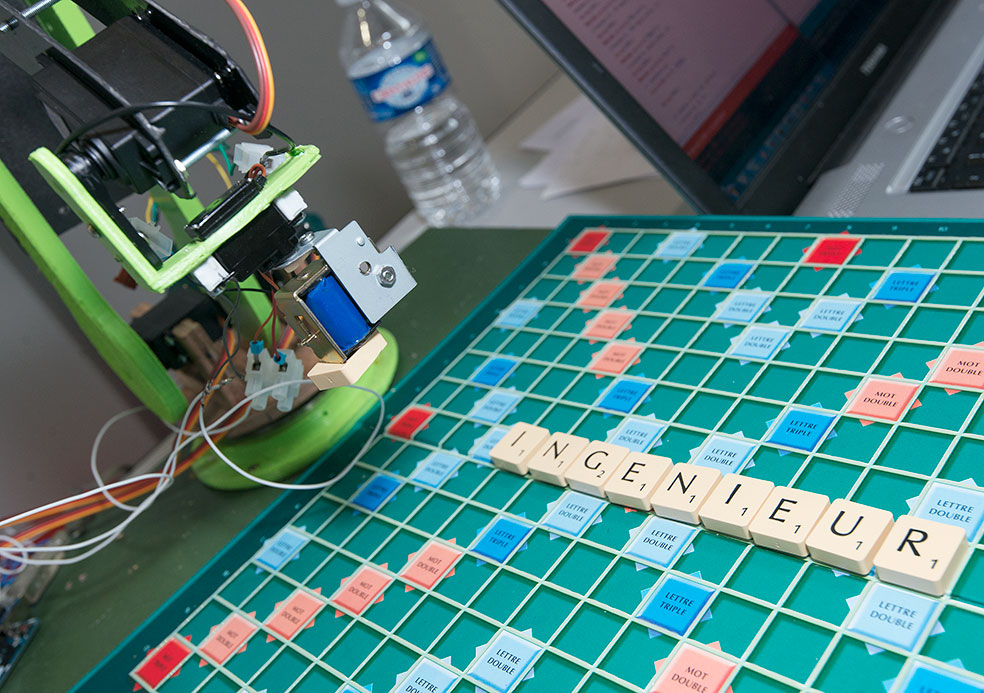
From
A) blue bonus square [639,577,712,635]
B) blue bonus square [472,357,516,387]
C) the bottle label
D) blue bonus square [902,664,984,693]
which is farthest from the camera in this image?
the bottle label

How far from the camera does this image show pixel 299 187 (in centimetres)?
130

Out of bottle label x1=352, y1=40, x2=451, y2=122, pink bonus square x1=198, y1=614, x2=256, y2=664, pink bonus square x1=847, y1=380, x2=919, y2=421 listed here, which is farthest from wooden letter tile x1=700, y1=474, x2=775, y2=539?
bottle label x1=352, y1=40, x2=451, y2=122

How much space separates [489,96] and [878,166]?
87 cm

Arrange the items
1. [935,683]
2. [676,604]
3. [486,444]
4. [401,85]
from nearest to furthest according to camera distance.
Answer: [935,683] < [676,604] < [486,444] < [401,85]

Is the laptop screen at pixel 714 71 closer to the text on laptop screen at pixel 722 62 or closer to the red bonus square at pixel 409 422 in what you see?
the text on laptop screen at pixel 722 62

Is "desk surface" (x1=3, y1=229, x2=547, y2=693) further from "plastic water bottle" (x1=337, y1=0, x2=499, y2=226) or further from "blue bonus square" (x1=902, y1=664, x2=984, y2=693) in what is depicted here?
"blue bonus square" (x1=902, y1=664, x2=984, y2=693)

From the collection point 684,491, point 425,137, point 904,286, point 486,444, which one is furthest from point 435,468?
point 425,137

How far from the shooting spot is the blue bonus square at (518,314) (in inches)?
40.3

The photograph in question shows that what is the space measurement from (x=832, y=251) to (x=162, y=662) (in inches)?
31.0

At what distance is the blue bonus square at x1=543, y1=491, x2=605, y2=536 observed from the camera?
72cm

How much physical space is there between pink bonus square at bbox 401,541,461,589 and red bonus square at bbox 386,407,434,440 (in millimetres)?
181

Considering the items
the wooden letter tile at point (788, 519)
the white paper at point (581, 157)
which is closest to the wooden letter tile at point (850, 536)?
the wooden letter tile at point (788, 519)

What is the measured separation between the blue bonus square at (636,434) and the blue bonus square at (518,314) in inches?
10.1

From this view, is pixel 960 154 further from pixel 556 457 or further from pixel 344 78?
pixel 344 78
